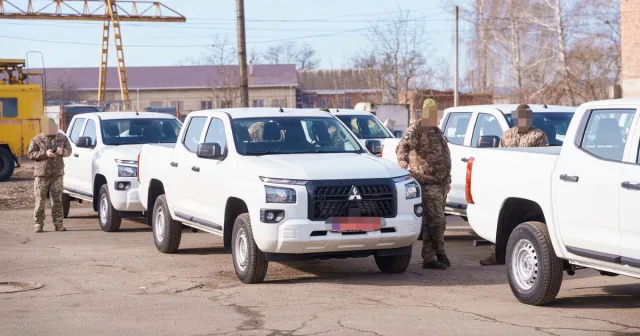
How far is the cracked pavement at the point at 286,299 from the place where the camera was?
8266mm

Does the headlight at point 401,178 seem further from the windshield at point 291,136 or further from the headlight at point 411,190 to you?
the windshield at point 291,136

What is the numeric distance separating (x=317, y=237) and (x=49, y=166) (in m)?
7.50

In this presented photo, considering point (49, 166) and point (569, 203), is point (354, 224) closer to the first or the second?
point (569, 203)

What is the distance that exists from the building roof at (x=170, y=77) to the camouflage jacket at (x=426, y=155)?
69.4 metres

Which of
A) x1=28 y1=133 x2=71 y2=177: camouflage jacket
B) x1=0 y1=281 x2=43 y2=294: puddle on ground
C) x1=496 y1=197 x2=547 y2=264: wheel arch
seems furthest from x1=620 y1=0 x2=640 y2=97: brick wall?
x1=0 y1=281 x2=43 y2=294: puddle on ground

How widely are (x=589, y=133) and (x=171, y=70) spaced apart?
254 ft

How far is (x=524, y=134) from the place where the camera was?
42.2ft

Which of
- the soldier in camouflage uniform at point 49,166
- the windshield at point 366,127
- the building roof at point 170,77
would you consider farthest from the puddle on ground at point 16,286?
the building roof at point 170,77

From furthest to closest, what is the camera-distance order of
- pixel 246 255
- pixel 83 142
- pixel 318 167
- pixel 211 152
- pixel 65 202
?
pixel 65 202 < pixel 83 142 < pixel 211 152 < pixel 246 255 < pixel 318 167

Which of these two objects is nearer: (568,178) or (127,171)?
(568,178)

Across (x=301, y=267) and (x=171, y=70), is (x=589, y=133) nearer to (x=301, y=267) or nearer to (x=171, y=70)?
(x=301, y=267)

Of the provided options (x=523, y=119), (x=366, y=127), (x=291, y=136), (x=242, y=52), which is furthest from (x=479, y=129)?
(x=242, y=52)

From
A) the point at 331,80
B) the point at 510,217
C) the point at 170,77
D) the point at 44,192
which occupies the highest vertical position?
the point at 170,77

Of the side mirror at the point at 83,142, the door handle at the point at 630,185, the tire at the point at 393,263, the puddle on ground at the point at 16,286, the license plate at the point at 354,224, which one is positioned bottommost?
the puddle on ground at the point at 16,286
